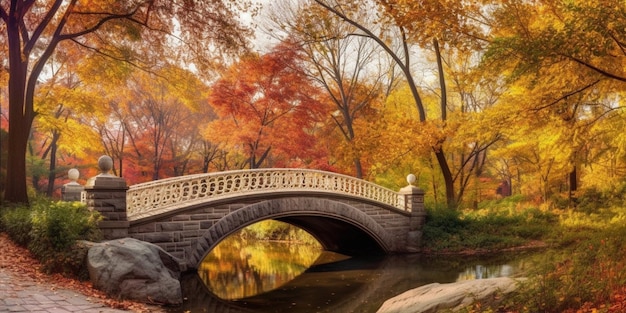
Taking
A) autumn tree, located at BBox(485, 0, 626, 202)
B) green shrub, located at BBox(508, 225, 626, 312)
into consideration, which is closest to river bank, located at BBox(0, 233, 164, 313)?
green shrub, located at BBox(508, 225, 626, 312)

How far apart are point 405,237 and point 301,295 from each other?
7.21m

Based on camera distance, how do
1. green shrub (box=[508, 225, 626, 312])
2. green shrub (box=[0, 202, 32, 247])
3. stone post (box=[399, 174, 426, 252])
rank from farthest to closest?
stone post (box=[399, 174, 426, 252]) → green shrub (box=[0, 202, 32, 247]) → green shrub (box=[508, 225, 626, 312])

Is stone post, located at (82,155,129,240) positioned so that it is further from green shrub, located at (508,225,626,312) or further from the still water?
green shrub, located at (508,225,626,312)

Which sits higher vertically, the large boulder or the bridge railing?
the bridge railing

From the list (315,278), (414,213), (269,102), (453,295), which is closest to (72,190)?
(315,278)

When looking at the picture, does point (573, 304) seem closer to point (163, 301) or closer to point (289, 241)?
point (163, 301)

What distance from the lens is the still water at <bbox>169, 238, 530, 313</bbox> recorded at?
916 cm

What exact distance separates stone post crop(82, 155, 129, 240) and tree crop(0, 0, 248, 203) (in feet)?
10.1

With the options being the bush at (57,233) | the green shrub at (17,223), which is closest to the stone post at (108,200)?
the bush at (57,233)

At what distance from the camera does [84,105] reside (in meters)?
15.0

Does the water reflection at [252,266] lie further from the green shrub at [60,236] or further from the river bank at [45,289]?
the river bank at [45,289]

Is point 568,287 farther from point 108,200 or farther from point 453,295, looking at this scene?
point 108,200

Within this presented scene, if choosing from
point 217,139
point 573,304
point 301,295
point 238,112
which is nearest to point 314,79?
point 238,112

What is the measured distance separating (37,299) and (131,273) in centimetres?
160
